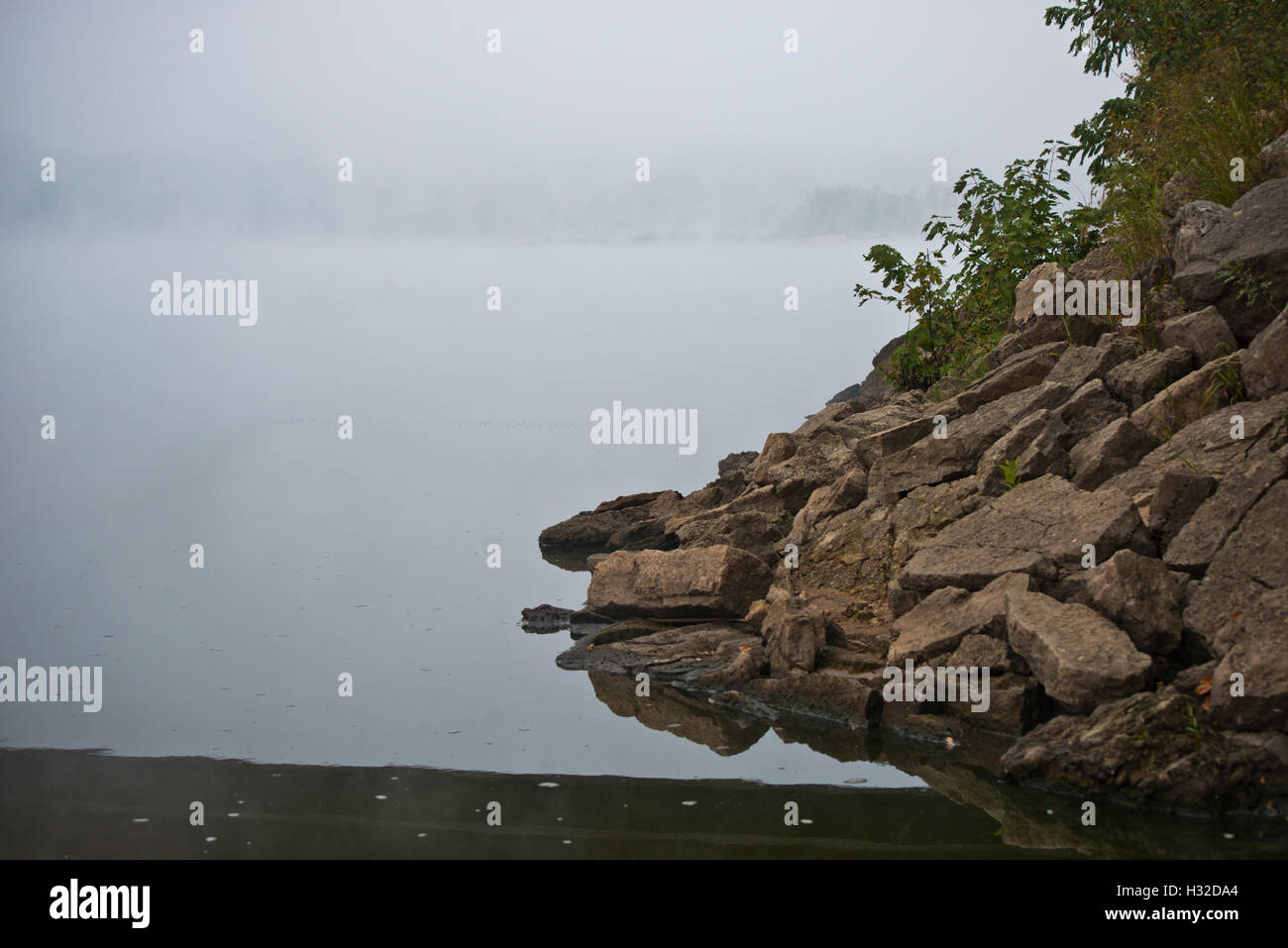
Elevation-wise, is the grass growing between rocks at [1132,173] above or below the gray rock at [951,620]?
above

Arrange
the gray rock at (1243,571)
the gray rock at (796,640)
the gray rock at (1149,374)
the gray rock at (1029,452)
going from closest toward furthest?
the gray rock at (1243,571), the gray rock at (796,640), the gray rock at (1029,452), the gray rock at (1149,374)

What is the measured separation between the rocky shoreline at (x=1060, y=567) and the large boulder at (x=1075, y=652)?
17 millimetres

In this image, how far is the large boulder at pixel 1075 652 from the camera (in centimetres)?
679

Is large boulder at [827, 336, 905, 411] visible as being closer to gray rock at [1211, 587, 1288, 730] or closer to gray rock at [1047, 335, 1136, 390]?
gray rock at [1047, 335, 1136, 390]

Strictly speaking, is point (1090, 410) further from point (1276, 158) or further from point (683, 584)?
point (683, 584)

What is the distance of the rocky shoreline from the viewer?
21.7 ft

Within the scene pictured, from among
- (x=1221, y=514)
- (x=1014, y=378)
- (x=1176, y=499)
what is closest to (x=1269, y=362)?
(x=1176, y=499)

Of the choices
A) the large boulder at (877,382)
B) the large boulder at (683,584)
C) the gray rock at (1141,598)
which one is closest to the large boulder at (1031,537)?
the gray rock at (1141,598)

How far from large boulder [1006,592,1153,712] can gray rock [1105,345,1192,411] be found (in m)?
3.01

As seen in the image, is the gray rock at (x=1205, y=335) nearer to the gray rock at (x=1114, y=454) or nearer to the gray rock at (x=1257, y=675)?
the gray rock at (x=1114, y=454)

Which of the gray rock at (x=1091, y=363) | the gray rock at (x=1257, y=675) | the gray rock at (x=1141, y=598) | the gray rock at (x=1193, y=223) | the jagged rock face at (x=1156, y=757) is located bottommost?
the jagged rock face at (x=1156, y=757)

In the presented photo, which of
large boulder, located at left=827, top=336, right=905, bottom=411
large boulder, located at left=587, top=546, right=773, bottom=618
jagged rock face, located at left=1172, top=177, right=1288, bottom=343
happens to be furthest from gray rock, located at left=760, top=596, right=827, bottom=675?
large boulder, located at left=827, top=336, right=905, bottom=411
